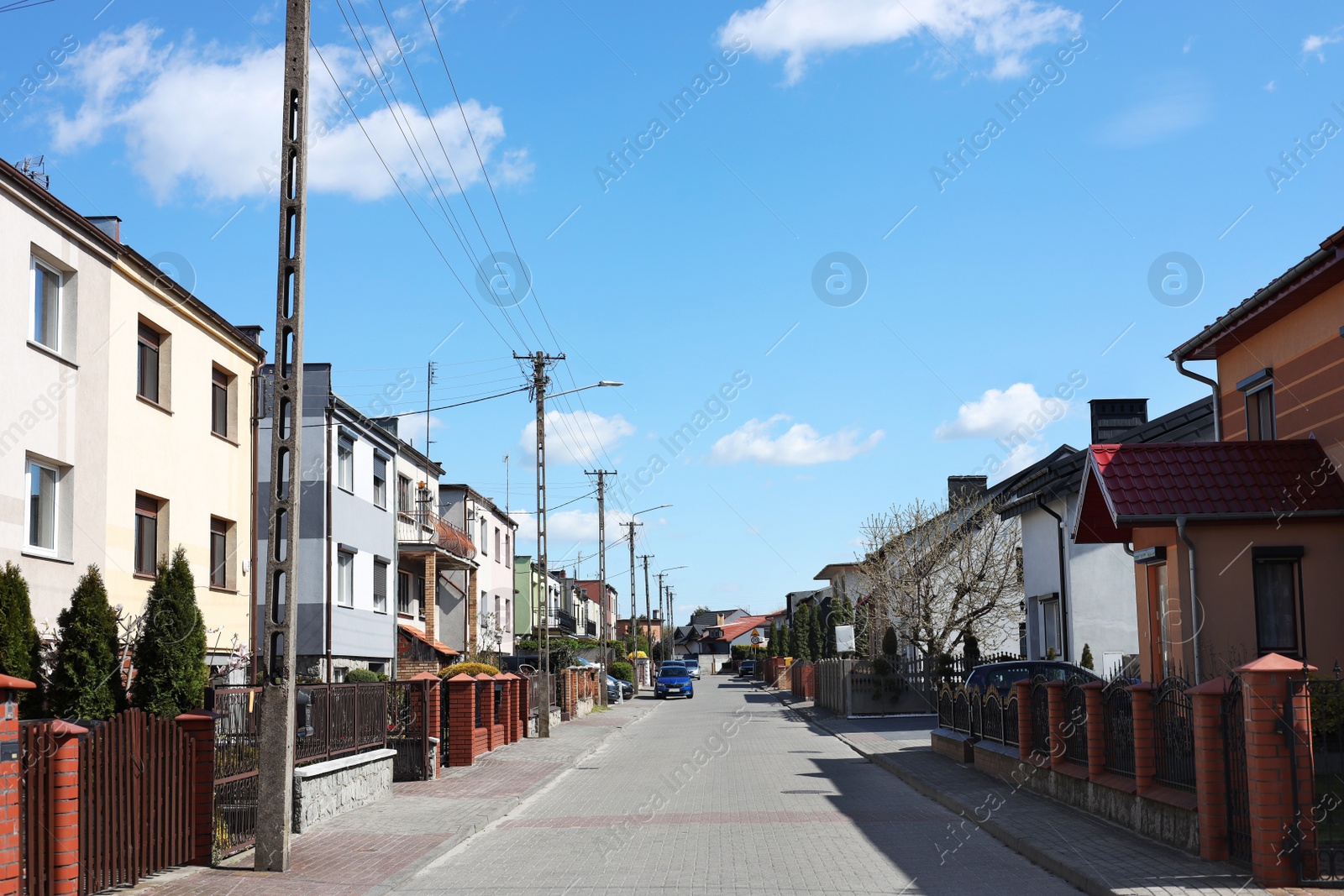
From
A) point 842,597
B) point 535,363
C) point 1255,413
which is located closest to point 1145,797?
point 1255,413

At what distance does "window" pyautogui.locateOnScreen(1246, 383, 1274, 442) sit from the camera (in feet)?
56.2

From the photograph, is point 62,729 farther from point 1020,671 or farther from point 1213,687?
point 1020,671

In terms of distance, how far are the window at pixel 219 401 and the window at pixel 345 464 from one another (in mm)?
7321

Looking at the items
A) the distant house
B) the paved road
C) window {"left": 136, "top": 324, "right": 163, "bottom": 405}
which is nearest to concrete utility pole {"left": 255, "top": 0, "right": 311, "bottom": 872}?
the paved road

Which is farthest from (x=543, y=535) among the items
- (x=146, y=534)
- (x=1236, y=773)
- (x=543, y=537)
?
(x=1236, y=773)

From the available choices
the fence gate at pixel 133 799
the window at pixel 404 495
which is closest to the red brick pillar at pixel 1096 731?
the fence gate at pixel 133 799

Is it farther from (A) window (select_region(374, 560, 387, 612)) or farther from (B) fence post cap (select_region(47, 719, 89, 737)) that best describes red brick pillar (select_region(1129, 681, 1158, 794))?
(A) window (select_region(374, 560, 387, 612))

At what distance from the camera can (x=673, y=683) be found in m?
56.3

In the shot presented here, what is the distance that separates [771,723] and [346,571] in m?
12.5

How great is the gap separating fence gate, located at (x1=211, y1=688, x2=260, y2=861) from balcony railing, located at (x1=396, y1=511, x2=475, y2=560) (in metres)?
23.1

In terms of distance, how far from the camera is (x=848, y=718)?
33.3 meters

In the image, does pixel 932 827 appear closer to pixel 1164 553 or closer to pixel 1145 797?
pixel 1145 797

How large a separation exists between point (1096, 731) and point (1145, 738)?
4.51 ft

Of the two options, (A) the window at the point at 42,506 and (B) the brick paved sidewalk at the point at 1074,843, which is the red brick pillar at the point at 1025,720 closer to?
(B) the brick paved sidewalk at the point at 1074,843
